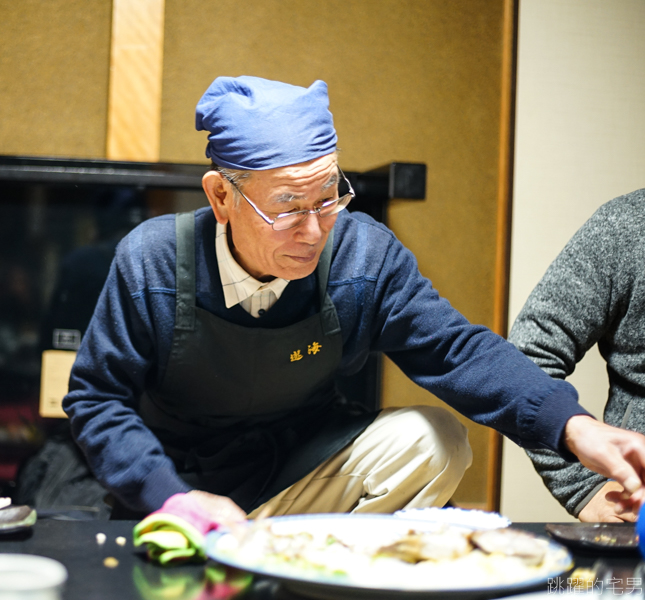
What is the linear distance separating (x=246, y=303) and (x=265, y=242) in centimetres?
16

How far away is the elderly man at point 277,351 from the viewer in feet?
3.76

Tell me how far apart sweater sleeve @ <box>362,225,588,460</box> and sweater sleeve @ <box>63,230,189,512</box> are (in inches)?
17.9

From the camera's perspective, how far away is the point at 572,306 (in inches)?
53.5

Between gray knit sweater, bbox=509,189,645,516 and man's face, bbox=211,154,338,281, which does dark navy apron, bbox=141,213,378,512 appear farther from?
gray knit sweater, bbox=509,189,645,516

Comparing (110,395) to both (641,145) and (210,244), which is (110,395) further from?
(641,145)

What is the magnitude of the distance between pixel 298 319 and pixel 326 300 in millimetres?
70

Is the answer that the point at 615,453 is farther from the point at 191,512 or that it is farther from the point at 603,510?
the point at 191,512

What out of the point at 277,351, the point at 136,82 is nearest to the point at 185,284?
the point at 277,351

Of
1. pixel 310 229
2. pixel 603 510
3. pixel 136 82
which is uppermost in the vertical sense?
pixel 136 82

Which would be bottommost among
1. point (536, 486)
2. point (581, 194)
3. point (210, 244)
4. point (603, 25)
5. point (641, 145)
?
point (536, 486)

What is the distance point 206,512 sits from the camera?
2.61 ft

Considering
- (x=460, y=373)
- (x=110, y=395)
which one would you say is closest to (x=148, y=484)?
(x=110, y=395)

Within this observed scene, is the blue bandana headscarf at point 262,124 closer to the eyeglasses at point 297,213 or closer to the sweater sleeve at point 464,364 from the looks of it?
the eyeglasses at point 297,213

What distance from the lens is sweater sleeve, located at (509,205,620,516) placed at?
1.35 m
